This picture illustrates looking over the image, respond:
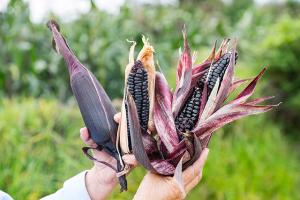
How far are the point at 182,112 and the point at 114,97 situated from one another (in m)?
3.77

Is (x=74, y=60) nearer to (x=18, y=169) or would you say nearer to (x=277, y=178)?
(x=18, y=169)

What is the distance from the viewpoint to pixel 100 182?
1975 millimetres

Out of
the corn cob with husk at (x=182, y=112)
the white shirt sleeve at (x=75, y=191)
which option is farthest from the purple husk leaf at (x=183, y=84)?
the white shirt sleeve at (x=75, y=191)

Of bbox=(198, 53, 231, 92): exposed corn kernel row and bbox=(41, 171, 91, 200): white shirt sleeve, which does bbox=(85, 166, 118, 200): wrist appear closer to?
bbox=(41, 171, 91, 200): white shirt sleeve

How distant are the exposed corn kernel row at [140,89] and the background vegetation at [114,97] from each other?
179 centimetres

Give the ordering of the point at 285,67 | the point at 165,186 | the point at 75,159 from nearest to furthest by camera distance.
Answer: the point at 165,186
the point at 75,159
the point at 285,67

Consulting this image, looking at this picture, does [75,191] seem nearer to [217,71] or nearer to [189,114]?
[189,114]

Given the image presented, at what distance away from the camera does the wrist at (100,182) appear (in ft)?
6.39

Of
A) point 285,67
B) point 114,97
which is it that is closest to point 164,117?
point 114,97

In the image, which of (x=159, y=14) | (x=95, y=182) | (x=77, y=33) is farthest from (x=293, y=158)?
(x=95, y=182)

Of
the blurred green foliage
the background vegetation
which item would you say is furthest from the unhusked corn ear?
the blurred green foliage

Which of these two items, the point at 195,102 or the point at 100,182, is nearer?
the point at 195,102

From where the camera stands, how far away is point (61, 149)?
4.18 m

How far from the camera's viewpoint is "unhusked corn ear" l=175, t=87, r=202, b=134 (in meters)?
1.73
